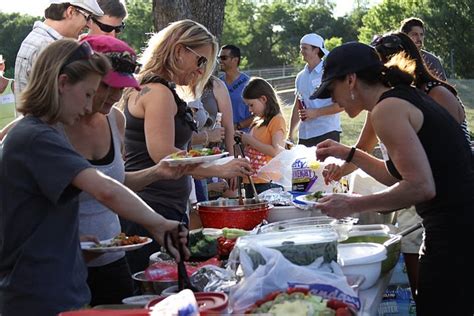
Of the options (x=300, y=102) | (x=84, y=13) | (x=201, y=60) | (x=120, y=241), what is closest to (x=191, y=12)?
(x=300, y=102)

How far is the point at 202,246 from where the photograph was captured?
294cm

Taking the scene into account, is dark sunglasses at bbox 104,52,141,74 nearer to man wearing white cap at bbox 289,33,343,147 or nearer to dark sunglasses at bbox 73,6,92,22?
dark sunglasses at bbox 73,6,92,22

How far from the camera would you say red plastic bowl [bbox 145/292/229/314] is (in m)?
1.92

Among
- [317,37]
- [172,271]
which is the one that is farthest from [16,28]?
[172,271]

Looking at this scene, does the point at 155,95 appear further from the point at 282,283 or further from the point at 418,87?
the point at 282,283

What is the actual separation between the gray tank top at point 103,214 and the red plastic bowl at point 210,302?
2.50 ft

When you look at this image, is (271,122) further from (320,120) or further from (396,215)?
(396,215)

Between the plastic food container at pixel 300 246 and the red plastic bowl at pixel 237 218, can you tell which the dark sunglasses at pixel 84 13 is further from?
the plastic food container at pixel 300 246

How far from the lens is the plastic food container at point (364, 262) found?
8.43 ft

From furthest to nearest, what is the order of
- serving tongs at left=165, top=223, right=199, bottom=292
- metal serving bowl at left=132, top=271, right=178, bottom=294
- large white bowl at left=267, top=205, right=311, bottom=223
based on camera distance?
large white bowl at left=267, top=205, right=311, bottom=223, metal serving bowl at left=132, top=271, right=178, bottom=294, serving tongs at left=165, top=223, right=199, bottom=292

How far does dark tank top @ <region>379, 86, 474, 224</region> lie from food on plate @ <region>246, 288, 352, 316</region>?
3.11ft

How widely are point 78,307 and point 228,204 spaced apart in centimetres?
158

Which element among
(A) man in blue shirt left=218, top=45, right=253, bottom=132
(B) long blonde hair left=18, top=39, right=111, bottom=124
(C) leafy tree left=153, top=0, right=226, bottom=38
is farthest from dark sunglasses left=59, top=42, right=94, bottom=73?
(A) man in blue shirt left=218, top=45, right=253, bottom=132

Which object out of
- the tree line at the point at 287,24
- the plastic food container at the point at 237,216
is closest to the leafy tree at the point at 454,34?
the tree line at the point at 287,24
